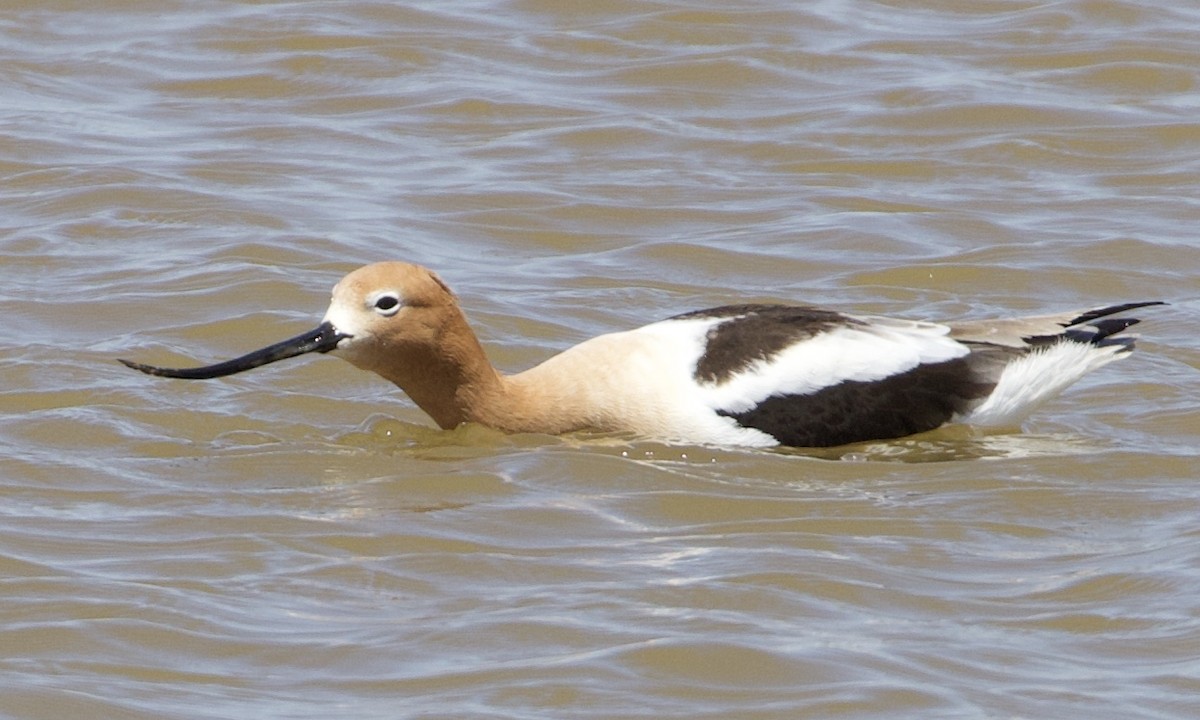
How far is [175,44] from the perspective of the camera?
1550 centimetres

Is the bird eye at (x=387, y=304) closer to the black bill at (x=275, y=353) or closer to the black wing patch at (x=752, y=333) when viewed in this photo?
the black bill at (x=275, y=353)

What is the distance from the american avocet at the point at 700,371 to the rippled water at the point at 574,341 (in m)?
0.14

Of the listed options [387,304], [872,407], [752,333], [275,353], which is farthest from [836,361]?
[275,353]

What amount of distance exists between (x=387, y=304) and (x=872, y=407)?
2.08m

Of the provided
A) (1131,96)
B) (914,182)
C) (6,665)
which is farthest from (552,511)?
(1131,96)

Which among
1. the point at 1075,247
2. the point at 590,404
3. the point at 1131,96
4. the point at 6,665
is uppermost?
the point at 1131,96

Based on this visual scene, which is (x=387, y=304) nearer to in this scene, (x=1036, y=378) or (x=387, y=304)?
(x=387, y=304)

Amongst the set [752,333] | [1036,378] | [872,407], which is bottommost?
[872,407]

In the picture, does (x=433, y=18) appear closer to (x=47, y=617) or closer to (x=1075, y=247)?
(x=1075, y=247)

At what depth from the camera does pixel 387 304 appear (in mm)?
9203

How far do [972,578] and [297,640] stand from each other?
2.34m

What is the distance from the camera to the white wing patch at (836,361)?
930cm

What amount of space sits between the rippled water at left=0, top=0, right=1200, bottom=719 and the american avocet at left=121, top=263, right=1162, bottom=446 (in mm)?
144

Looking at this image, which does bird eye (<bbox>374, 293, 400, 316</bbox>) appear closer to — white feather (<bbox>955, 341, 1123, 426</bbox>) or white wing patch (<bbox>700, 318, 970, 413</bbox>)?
white wing patch (<bbox>700, 318, 970, 413</bbox>)
